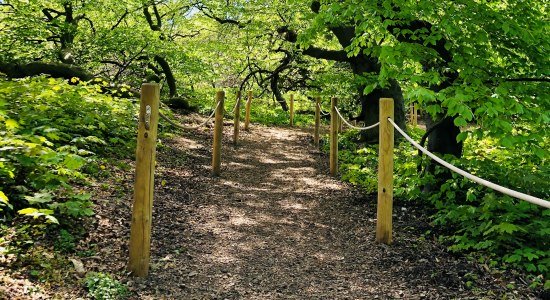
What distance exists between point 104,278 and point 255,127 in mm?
12098

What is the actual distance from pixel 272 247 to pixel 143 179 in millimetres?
1764

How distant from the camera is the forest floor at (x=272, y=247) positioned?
3592 mm

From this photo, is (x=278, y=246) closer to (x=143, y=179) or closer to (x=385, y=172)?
(x=385, y=172)

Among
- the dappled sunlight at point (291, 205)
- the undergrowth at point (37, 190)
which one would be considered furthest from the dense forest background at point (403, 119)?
the dappled sunlight at point (291, 205)

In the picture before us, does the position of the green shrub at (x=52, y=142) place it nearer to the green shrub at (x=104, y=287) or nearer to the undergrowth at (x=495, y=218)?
the green shrub at (x=104, y=287)

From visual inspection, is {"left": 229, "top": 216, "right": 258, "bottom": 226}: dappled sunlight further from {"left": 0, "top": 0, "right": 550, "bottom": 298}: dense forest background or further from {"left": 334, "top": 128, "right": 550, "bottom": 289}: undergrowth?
{"left": 334, "top": 128, "right": 550, "bottom": 289}: undergrowth

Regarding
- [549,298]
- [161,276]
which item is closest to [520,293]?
[549,298]

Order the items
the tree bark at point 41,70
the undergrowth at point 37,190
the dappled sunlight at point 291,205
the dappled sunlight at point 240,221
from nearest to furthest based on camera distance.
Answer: the undergrowth at point 37,190
the dappled sunlight at point 240,221
the dappled sunlight at point 291,205
the tree bark at point 41,70

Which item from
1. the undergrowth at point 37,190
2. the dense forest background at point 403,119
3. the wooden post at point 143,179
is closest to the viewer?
the undergrowth at point 37,190

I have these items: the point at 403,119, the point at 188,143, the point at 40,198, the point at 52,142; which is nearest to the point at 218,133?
the point at 188,143

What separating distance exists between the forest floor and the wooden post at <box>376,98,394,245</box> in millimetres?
250

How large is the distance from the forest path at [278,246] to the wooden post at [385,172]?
10.1 inches

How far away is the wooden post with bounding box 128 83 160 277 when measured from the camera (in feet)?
11.4

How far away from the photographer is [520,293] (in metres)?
3.43
